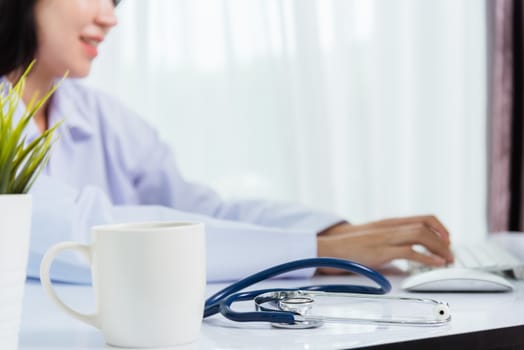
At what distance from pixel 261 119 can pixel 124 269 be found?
5.27 feet

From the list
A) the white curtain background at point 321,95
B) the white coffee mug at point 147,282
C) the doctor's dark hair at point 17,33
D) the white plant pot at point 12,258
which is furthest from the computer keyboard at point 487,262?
the white curtain background at point 321,95

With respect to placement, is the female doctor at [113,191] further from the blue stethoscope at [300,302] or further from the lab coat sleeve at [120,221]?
the blue stethoscope at [300,302]

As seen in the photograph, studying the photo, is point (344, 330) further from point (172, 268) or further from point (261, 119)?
point (261, 119)

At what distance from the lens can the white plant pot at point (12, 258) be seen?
499 mm

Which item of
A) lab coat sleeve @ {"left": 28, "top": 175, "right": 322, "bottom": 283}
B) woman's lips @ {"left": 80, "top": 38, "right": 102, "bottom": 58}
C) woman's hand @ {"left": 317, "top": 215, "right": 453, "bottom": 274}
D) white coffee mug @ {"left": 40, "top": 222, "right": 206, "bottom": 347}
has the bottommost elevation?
woman's hand @ {"left": 317, "top": 215, "right": 453, "bottom": 274}

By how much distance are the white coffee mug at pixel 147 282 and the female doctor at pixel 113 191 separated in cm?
20

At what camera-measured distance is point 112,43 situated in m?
1.88

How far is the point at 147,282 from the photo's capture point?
54 centimetres

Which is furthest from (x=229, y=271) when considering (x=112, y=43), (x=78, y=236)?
(x=112, y=43)

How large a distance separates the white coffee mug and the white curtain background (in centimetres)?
138

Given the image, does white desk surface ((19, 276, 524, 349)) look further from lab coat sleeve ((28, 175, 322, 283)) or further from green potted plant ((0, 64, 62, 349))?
lab coat sleeve ((28, 175, 322, 283))

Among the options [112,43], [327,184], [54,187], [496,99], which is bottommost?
[327,184]

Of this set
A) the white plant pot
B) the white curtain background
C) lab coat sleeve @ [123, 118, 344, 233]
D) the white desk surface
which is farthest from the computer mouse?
the white curtain background

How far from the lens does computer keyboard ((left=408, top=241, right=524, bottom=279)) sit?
3.07ft
